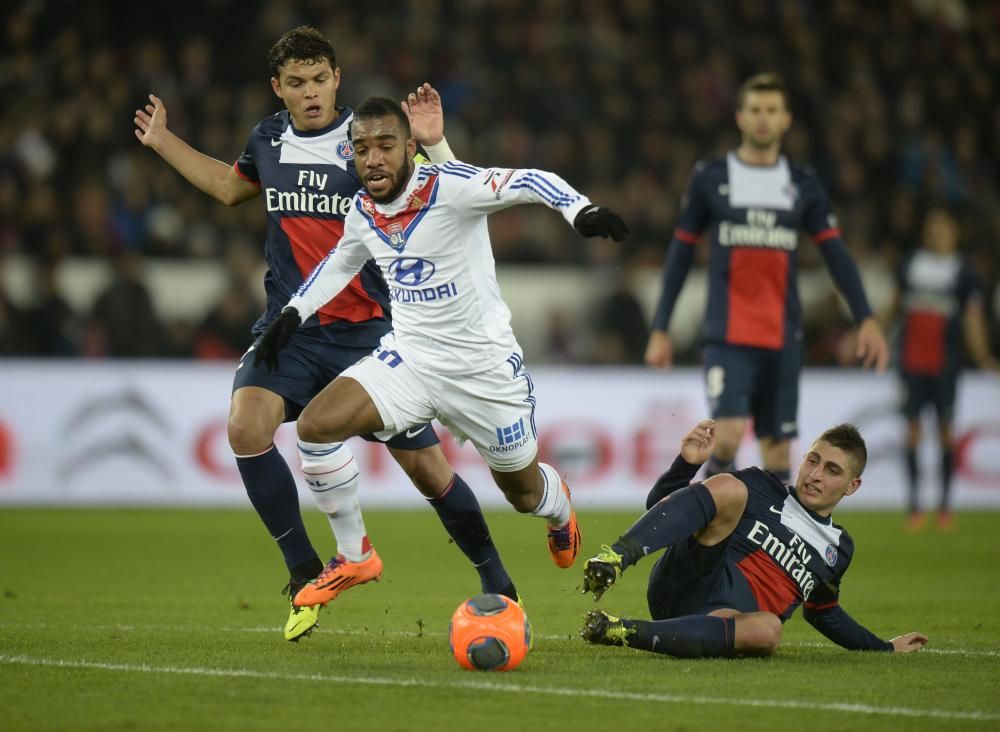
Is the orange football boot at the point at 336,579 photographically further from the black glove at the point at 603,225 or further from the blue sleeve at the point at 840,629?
the black glove at the point at 603,225

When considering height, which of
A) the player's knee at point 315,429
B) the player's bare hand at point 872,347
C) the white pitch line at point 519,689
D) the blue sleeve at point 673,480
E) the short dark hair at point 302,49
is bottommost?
the white pitch line at point 519,689

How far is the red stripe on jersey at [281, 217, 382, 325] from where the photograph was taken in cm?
690

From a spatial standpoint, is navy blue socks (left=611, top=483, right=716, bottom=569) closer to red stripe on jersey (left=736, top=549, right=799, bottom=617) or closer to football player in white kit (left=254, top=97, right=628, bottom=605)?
red stripe on jersey (left=736, top=549, right=799, bottom=617)

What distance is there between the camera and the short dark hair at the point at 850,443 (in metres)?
6.08

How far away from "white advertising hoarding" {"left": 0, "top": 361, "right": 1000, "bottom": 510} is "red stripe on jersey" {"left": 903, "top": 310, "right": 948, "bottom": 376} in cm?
154

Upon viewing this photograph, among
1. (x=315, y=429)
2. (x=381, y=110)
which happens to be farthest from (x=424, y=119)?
(x=315, y=429)

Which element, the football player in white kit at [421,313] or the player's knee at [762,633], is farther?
the football player in white kit at [421,313]

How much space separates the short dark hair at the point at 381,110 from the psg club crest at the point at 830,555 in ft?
7.71

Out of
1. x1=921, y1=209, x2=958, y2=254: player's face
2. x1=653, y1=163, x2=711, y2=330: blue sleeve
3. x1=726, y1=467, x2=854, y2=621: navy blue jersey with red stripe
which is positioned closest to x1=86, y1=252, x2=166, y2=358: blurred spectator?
x1=653, y1=163, x2=711, y2=330: blue sleeve

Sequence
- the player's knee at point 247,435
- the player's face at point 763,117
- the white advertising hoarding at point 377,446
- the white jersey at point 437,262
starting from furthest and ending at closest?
the white advertising hoarding at point 377,446, the player's face at point 763,117, the player's knee at point 247,435, the white jersey at point 437,262

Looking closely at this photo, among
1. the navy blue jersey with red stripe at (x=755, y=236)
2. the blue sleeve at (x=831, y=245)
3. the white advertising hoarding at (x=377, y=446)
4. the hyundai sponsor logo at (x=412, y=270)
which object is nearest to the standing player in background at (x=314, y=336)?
the hyundai sponsor logo at (x=412, y=270)

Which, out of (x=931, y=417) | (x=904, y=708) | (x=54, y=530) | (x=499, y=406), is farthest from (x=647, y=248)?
(x=904, y=708)

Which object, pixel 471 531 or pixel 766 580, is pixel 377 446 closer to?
pixel 471 531

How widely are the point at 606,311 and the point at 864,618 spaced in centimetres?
780
